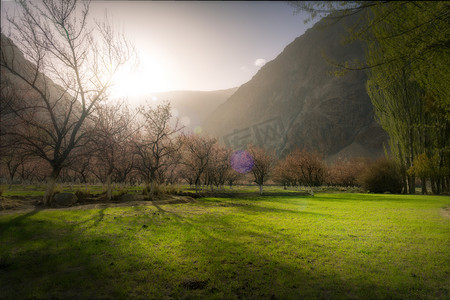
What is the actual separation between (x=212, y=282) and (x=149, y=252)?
304cm

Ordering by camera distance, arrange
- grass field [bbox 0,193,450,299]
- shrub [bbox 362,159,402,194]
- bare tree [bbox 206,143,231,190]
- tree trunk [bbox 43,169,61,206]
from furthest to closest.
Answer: shrub [bbox 362,159,402,194]
bare tree [bbox 206,143,231,190]
tree trunk [bbox 43,169,61,206]
grass field [bbox 0,193,450,299]

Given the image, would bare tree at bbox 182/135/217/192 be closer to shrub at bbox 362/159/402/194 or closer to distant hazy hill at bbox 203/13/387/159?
shrub at bbox 362/159/402/194

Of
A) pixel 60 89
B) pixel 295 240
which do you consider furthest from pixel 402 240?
pixel 60 89

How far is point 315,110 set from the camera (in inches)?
5655

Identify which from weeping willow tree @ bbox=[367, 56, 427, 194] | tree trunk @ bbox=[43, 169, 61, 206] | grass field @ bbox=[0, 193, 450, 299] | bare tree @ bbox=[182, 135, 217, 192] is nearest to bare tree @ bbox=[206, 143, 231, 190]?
bare tree @ bbox=[182, 135, 217, 192]

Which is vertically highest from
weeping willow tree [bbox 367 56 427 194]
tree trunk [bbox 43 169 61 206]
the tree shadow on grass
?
weeping willow tree [bbox 367 56 427 194]

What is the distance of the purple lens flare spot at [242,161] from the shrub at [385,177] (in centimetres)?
2749

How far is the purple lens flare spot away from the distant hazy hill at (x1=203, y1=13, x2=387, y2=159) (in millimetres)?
70542

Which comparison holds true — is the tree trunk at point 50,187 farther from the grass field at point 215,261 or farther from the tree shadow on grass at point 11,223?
the grass field at point 215,261

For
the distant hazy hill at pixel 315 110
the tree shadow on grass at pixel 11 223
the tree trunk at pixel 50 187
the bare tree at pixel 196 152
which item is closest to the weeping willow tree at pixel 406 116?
the bare tree at pixel 196 152

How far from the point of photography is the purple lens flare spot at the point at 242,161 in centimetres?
5283

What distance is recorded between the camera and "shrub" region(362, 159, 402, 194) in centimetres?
4725

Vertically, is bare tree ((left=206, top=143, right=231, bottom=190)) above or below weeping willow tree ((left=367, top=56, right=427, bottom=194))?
below

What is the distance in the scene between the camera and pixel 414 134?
4444 centimetres
